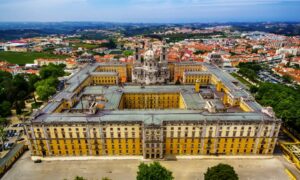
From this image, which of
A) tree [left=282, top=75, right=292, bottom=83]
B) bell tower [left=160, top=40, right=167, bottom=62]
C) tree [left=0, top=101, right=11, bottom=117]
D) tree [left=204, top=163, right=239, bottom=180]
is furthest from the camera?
tree [left=282, top=75, right=292, bottom=83]

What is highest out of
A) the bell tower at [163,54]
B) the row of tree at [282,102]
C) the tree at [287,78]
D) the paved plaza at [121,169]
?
the bell tower at [163,54]

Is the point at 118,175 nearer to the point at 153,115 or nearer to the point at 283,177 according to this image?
the point at 153,115

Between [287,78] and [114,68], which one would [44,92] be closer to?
[114,68]

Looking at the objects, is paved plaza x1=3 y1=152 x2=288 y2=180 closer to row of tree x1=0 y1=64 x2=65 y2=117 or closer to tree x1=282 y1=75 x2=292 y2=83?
row of tree x1=0 y1=64 x2=65 y2=117

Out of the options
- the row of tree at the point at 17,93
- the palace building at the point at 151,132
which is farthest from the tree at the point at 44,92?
the palace building at the point at 151,132

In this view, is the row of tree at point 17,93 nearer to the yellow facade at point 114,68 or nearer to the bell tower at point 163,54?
the yellow facade at point 114,68

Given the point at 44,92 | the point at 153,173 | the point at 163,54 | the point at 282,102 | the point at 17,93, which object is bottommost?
the point at 17,93

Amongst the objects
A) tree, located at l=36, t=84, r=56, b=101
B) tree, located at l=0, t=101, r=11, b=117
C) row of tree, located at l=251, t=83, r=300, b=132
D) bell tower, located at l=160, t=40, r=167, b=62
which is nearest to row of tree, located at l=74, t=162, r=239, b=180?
row of tree, located at l=251, t=83, r=300, b=132

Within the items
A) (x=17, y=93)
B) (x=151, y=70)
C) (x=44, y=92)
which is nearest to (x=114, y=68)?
(x=151, y=70)
